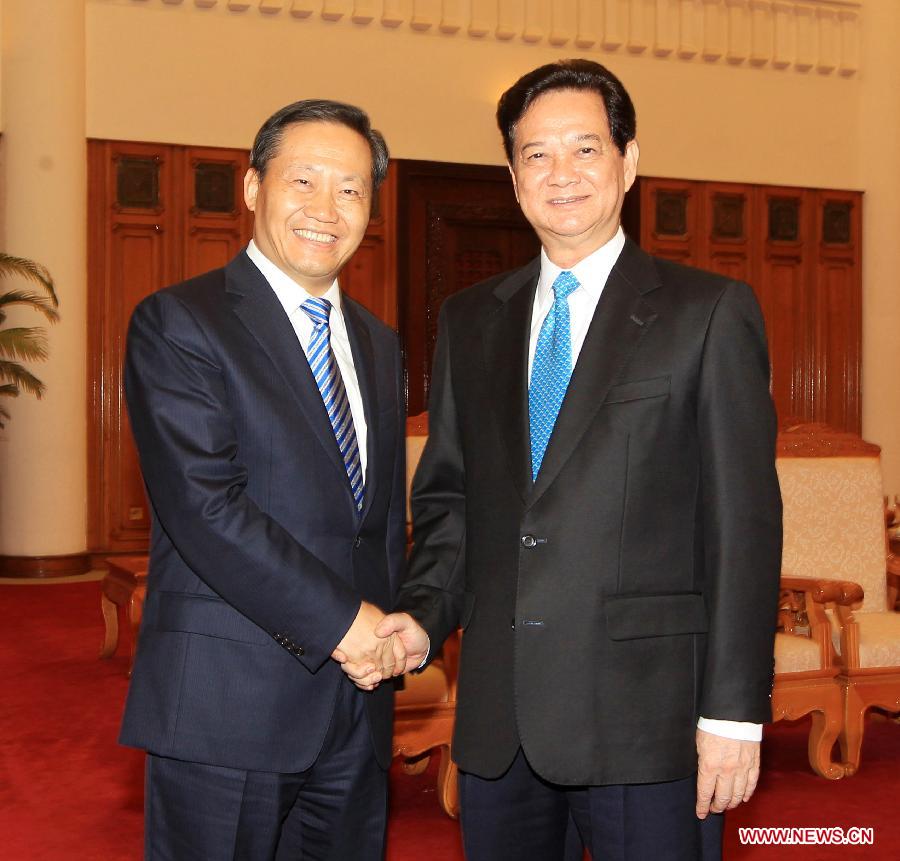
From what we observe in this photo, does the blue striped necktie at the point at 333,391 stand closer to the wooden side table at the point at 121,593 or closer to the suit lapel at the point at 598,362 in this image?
the suit lapel at the point at 598,362

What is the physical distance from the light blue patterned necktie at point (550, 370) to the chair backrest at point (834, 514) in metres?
2.76

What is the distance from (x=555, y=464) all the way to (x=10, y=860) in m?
2.26

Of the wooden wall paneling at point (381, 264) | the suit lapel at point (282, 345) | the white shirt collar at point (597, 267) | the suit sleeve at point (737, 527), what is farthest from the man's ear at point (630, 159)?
the wooden wall paneling at point (381, 264)

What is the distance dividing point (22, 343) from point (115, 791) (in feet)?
15.4

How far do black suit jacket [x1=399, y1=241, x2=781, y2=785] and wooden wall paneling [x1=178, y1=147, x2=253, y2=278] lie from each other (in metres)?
7.49

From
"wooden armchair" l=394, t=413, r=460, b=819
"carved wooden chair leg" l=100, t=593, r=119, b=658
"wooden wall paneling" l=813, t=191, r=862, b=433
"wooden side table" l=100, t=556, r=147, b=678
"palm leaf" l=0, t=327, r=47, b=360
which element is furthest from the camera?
"wooden wall paneling" l=813, t=191, r=862, b=433

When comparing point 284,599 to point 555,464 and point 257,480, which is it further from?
point 555,464

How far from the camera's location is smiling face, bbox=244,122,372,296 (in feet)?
6.66

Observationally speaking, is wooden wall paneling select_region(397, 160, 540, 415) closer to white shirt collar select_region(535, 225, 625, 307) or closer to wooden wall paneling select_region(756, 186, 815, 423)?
wooden wall paneling select_region(756, 186, 815, 423)

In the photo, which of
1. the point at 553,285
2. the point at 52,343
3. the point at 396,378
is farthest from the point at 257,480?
the point at 52,343

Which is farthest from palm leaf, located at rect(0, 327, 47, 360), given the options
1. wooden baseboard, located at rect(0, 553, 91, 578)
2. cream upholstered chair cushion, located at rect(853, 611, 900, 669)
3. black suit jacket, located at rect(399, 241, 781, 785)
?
black suit jacket, located at rect(399, 241, 781, 785)

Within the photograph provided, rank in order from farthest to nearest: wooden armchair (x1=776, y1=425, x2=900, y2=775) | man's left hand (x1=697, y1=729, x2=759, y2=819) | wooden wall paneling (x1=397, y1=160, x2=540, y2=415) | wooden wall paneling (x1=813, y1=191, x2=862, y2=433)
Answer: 1. wooden wall paneling (x1=813, y1=191, x2=862, y2=433)
2. wooden wall paneling (x1=397, y1=160, x2=540, y2=415)
3. wooden armchair (x1=776, y1=425, x2=900, y2=775)
4. man's left hand (x1=697, y1=729, x2=759, y2=819)

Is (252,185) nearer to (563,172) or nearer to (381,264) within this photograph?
(563,172)

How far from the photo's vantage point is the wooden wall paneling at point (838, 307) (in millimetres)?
10516
